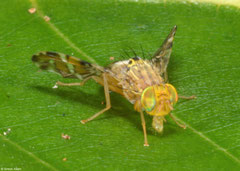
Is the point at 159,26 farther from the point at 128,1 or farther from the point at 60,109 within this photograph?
the point at 60,109

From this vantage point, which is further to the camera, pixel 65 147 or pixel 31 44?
pixel 31 44

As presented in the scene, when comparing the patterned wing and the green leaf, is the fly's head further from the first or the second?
the patterned wing

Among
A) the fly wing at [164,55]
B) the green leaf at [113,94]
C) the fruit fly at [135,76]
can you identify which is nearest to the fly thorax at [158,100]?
the fruit fly at [135,76]

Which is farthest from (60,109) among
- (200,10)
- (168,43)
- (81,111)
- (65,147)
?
(200,10)

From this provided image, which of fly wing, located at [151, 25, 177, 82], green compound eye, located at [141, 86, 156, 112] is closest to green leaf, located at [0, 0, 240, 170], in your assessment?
fly wing, located at [151, 25, 177, 82]

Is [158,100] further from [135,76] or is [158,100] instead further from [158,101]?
[135,76]

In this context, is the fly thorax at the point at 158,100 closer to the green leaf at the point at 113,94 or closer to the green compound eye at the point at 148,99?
the green compound eye at the point at 148,99

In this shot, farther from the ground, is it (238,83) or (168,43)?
(168,43)
